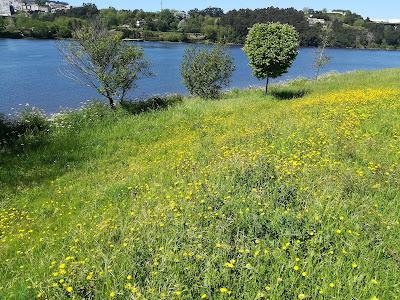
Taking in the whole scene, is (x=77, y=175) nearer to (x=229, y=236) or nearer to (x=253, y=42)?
(x=229, y=236)

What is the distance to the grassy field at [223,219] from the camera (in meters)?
4.69

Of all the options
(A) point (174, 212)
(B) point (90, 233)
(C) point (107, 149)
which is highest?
(A) point (174, 212)

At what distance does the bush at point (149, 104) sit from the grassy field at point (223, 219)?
1164cm

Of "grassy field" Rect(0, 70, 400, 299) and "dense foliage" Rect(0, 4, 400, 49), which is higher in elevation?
"grassy field" Rect(0, 70, 400, 299)

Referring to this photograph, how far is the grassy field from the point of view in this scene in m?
4.69

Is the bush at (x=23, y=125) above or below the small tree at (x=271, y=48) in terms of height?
below

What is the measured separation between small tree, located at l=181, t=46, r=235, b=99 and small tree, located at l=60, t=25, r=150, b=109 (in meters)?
6.68

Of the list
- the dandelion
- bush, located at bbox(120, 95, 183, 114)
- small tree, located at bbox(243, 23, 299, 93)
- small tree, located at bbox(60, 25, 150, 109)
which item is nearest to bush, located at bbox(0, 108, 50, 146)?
small tree, located at bbox(60, 25, 150, 109)

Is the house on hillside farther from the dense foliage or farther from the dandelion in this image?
the dandelion

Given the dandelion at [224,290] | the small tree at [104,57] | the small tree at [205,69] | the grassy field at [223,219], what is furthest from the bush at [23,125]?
the dandelion at [224,290]

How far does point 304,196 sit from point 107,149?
9.49 metres

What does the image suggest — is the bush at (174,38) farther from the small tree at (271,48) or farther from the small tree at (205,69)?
the small tree at (271,48)

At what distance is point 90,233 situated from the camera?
6.46 metres

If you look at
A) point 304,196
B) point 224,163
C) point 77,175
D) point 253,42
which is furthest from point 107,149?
point 253,42
